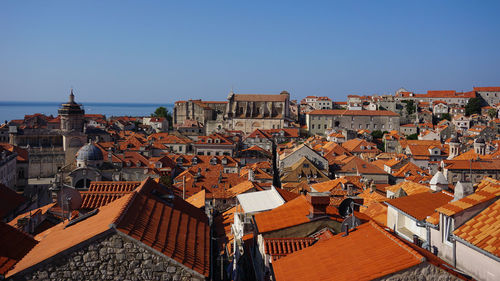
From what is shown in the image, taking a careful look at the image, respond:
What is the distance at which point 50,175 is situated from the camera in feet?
185

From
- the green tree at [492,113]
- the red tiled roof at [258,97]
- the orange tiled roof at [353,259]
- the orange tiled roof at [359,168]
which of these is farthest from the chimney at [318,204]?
the green tree at [492,113]

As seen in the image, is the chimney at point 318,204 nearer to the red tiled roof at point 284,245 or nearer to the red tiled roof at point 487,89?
the red tiled roof at point 284,245

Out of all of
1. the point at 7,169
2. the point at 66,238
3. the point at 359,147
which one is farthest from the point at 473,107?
the point at 66,238

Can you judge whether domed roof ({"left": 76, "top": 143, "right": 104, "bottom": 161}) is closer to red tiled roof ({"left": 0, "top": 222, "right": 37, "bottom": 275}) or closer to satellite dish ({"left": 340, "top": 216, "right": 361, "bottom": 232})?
red tiled roof ({"left": 0, "top": 222, "right": 37, "bottom": 275})

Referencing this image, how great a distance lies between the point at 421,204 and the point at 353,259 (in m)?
4.96

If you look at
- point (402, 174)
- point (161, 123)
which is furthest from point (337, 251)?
point (161, 123)

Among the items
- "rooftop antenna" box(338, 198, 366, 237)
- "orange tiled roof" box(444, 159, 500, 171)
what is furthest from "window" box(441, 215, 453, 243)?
"orange tiled roof" box(444, 159, 500, 171)

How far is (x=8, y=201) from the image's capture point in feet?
62.8

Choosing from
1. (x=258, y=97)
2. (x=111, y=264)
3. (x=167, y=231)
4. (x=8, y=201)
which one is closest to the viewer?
(x=111, y=264)

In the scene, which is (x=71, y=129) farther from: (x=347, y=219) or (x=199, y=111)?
(x=347, y=219)

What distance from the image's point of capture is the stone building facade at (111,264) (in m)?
7.01

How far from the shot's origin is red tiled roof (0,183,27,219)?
18191mm

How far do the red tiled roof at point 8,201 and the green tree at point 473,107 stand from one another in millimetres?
114397

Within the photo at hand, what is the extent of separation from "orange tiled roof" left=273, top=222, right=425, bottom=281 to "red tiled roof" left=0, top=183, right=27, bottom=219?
12.7 metres
